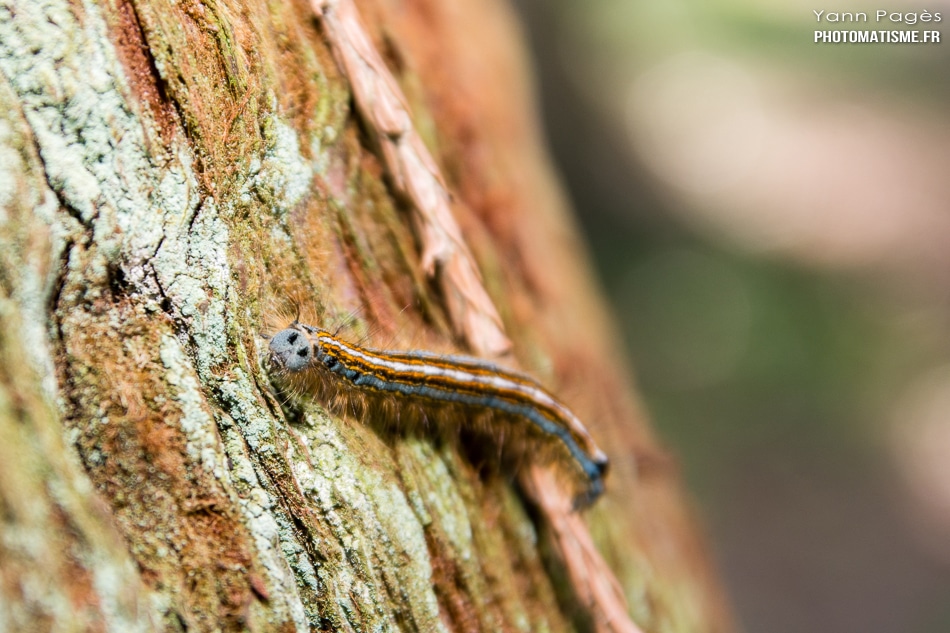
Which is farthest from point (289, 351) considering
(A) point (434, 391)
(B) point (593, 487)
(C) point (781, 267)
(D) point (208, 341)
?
(C) point (781, 267)

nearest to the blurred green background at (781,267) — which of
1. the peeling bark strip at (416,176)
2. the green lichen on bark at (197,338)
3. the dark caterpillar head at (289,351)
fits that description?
the peeling bark strip at (416,176)

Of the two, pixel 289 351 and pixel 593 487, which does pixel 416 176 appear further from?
pixel 593 487

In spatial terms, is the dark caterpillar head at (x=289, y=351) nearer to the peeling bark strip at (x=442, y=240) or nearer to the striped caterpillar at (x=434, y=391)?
the striped caterpillar at (x=434, y=391)

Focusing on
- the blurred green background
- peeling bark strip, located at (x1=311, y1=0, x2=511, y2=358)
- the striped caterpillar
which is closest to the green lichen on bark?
the striped caterpillar

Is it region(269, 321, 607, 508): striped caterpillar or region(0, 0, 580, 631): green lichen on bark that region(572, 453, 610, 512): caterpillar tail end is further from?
region(0, 0, 580, 631): green lichen on bark

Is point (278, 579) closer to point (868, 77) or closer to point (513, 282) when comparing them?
point (513, 282)

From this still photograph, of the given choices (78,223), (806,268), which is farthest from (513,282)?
(806,268)
